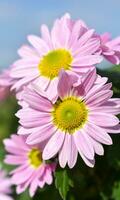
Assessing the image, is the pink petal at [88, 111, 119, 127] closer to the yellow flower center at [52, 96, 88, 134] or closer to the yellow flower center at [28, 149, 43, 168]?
the yellow flower center at [52, 96, 88, 134]

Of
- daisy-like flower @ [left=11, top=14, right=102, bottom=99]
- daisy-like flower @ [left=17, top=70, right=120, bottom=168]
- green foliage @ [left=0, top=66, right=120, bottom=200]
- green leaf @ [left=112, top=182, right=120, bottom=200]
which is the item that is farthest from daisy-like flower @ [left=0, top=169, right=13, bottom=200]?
daisy-like flower @ [left=17, top=70, right=120, bottom=168]

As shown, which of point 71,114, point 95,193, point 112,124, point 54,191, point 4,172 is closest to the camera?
point 112,124

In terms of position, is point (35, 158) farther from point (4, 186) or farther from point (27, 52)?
point (4, 186)

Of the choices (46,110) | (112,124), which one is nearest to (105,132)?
(112,124)

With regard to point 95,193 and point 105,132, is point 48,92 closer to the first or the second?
point 105,132

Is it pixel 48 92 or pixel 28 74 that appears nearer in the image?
pixel 48 92

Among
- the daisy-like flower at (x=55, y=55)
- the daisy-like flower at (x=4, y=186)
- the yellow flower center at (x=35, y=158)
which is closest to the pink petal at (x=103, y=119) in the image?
the daisy-like flower at (x=55, y=55)

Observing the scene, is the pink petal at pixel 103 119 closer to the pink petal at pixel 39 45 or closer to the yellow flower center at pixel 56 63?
the yellow flower center at pixel 56 63
